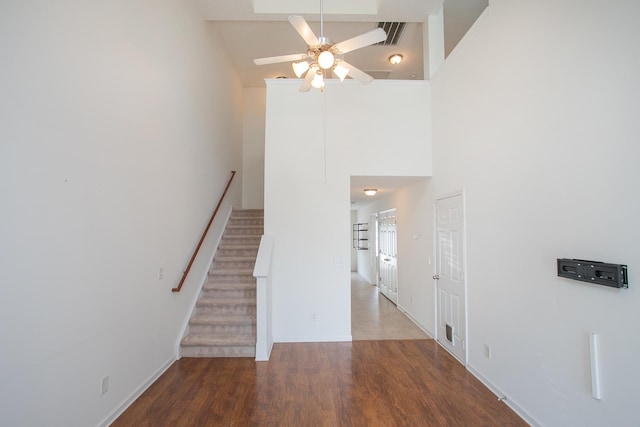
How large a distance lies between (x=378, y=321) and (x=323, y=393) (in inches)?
90.7

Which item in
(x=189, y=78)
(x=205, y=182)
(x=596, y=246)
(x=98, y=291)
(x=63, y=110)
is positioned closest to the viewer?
(x=596, y=246)

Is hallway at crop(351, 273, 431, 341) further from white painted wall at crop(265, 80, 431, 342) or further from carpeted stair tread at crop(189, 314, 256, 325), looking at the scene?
carpeted stair tread at crop(189, 314, 256, 325)

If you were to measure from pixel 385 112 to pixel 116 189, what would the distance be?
349cm

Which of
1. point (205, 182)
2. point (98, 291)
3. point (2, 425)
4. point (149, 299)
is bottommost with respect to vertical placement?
point (2, 425)

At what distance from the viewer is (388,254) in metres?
6.55

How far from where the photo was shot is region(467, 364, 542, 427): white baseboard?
7.40 ft

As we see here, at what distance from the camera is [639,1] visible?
5.05ft

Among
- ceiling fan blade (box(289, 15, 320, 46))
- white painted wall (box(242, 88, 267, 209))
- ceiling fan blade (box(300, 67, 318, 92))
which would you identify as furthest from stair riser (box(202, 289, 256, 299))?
ceiling fan blade (box(289, 15, 320, 46))

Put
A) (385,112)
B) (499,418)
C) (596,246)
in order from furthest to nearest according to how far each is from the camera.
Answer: (385,112) < (499,418) < (596,246)

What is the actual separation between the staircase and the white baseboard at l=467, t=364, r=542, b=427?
255 centimetres

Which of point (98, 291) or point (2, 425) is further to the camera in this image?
Result: point (98, 291)

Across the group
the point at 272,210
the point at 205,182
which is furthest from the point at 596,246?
the point at 205,182

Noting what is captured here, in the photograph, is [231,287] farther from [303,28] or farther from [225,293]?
[303,28]

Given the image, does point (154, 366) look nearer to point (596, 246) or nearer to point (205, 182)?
point (205, 182)
